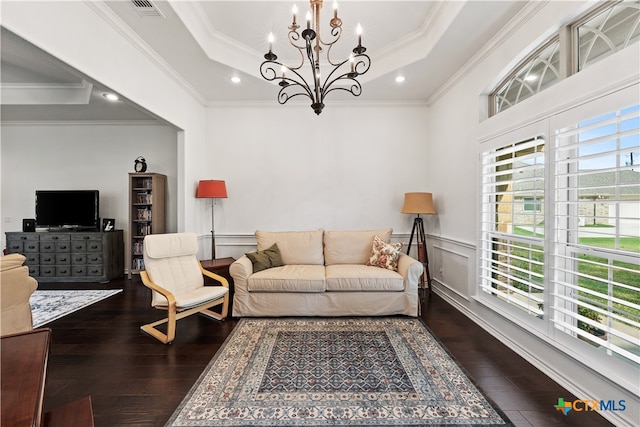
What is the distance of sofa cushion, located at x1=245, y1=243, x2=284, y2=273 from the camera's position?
3.45m

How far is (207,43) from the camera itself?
10.0 ft

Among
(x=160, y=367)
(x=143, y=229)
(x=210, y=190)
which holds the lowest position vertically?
(x=160, y=367)

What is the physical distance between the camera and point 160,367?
2.27 meters

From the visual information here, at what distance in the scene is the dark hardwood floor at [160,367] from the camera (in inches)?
70.4

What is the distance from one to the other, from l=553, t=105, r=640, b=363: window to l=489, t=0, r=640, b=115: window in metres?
0.51

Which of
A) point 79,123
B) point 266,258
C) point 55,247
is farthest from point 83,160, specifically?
point 266,258

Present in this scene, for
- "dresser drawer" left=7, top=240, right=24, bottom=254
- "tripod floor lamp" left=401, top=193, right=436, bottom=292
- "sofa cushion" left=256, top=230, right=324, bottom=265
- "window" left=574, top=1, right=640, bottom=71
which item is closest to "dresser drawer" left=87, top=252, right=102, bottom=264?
"dresser drawer" left=7, top=240, right=24, bottom=254

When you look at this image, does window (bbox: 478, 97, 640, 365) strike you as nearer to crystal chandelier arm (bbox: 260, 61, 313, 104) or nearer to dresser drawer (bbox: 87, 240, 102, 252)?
crystal chandelier arm (bbox: 260, 61, 313, 104)

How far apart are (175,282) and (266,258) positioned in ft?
3.51

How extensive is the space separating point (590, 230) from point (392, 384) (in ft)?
5.82

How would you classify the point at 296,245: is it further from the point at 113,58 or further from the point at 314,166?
the point at 113,58

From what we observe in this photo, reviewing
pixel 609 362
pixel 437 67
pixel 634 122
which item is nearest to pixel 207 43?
pixel 437 67

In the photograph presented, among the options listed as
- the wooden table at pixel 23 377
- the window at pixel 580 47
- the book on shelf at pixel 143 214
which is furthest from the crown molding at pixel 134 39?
the window at pixel 580 47

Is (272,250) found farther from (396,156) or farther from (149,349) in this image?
(396,156)
